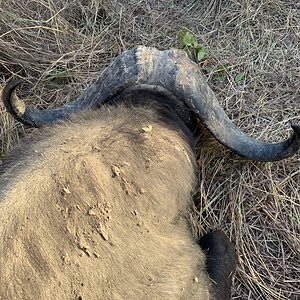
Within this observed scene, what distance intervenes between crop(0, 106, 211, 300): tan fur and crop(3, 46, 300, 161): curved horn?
0.16 metres

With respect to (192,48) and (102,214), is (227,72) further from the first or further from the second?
(102,214)

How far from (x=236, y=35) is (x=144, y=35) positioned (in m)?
0.70

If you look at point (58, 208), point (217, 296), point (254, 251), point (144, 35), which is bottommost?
point (254, 251)

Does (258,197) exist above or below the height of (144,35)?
below

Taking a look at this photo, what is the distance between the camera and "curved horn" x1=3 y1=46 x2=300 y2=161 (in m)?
3.40

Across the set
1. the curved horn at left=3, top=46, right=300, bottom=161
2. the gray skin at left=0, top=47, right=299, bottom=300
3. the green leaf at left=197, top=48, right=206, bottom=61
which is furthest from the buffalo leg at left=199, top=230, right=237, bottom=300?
the green leaf at left=197, top=48, right=206, bottom=61

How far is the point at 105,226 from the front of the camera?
2902 millimetres

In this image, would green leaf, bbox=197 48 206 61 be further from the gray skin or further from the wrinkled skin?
the wrinkled skin

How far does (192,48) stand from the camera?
461cm

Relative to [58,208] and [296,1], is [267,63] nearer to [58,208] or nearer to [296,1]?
[296,1]

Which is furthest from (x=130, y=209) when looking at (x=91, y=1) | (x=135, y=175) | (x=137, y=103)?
(x=91, y=1)

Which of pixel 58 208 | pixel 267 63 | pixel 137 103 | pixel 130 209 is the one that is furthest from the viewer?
pixel 267 63

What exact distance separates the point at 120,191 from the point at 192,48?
6.11 feet

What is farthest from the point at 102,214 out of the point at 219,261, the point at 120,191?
the point at 219,261
